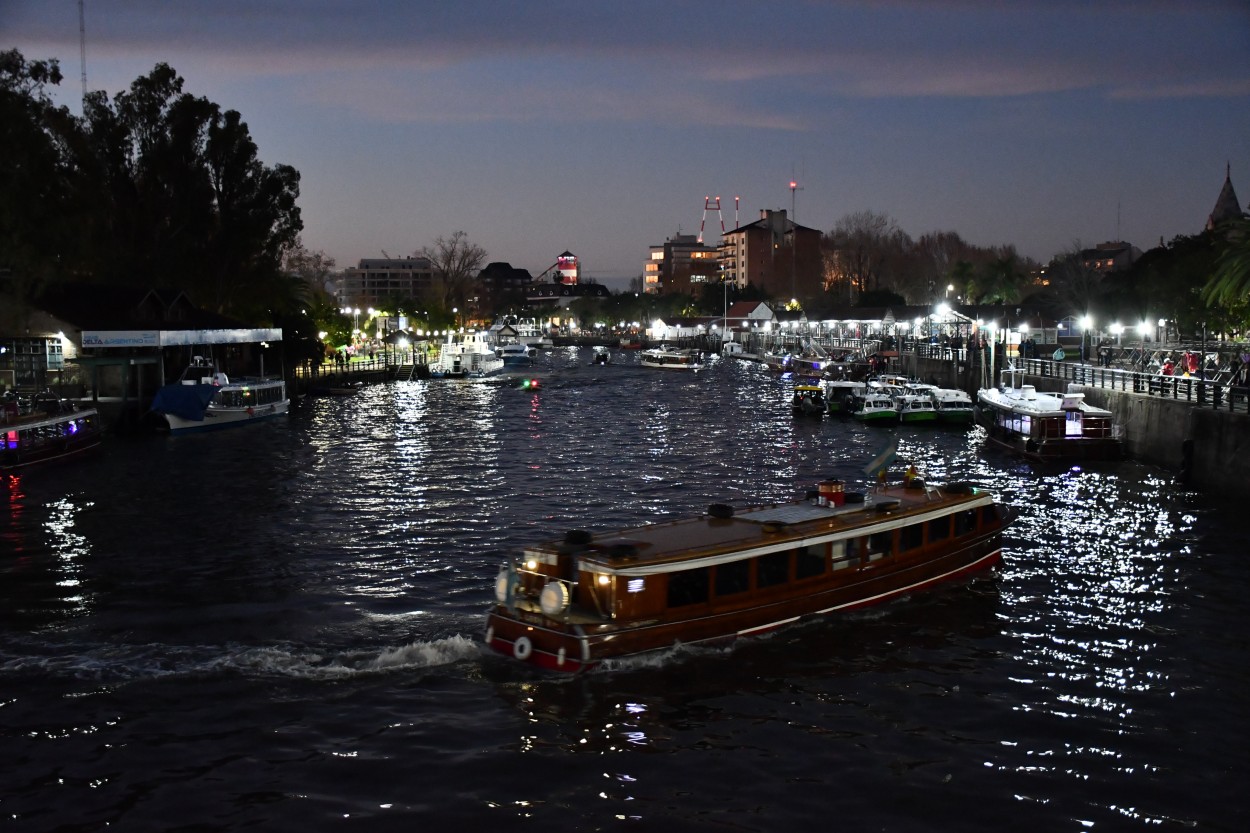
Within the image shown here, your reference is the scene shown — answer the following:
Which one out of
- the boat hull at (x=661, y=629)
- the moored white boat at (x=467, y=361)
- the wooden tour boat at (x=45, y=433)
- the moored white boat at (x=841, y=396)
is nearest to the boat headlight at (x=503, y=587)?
the boat hull at (x=661, y=629)

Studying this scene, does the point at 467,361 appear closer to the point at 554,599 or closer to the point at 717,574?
the point at 717,574

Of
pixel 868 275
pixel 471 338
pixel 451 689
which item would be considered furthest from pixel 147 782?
pixel 868 275

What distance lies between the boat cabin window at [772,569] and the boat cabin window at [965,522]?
223 inches

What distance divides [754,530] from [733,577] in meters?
1.53

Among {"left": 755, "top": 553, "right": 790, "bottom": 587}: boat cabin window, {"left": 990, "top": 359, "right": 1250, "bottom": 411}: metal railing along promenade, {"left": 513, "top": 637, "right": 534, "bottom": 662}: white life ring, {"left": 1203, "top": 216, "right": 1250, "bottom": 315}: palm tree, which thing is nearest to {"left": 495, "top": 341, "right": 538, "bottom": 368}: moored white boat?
{"left": 990, "top": 359, "right": 1250, "bottom": 411}: metal railing along promenade

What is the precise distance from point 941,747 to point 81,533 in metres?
24.1

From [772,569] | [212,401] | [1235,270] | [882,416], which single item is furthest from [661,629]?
[212,401]

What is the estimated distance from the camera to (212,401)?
5628 cm

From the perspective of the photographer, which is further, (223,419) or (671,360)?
(671,360)

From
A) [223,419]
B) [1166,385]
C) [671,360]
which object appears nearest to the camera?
[1166,385]

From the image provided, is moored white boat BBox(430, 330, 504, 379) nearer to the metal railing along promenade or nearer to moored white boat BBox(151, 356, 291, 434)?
moored white boat BBox(151, 356, 291, 434)

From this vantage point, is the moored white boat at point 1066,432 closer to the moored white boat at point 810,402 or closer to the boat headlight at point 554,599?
the moored white boat at point 810,402

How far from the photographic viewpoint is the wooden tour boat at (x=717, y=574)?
16844mm

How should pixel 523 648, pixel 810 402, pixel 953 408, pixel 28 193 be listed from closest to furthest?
pixel 523 648
pixel 28 193
pixel 953 408
pixel 810 402
